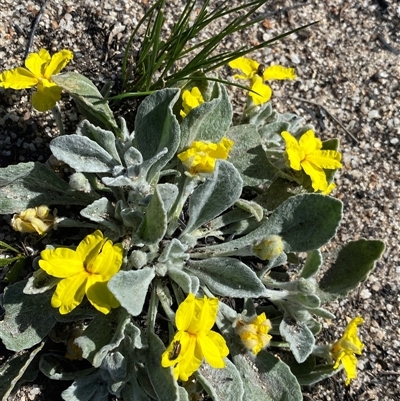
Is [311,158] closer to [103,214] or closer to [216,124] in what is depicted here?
[216,124]

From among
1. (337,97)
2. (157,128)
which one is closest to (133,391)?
(157,128)

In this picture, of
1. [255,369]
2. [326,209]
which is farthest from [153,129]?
[255,369]

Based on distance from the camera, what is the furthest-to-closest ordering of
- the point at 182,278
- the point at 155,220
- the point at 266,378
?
the point at 266,378 < the point at 182,278 < the point at 155,220

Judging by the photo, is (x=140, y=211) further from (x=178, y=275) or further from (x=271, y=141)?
(x=271, y=141)

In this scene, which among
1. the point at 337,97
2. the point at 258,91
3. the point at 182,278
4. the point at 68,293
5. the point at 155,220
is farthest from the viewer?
the point at 337,97

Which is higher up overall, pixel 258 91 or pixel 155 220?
pixel 258 91

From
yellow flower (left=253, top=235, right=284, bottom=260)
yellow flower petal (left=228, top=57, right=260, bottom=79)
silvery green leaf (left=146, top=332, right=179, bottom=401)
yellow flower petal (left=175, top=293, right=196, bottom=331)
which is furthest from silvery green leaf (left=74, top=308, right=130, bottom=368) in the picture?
yellow flower petal (left=228, top=57, right=260, bottom=79)

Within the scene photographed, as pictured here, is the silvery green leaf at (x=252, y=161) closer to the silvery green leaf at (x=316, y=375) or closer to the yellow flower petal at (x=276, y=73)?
the yellow flower petal at (x=276, y=73)

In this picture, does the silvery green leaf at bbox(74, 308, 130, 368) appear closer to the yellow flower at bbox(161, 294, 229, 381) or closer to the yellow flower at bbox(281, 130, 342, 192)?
the yellow flower at bbox(161, 294, 229, 381)
